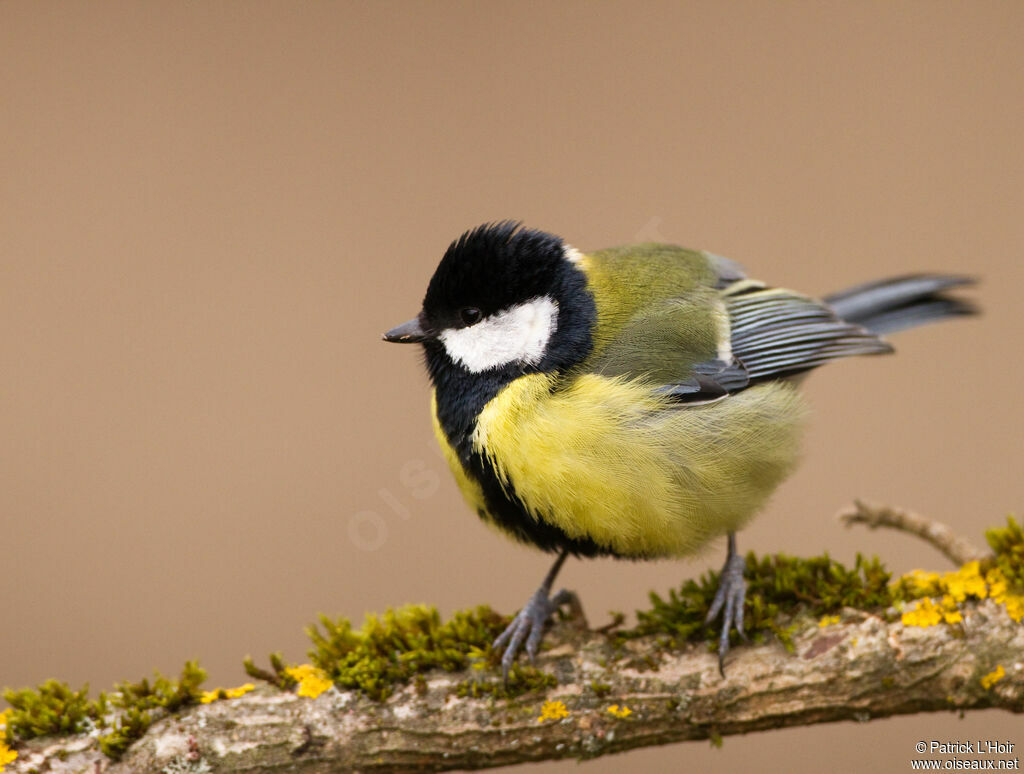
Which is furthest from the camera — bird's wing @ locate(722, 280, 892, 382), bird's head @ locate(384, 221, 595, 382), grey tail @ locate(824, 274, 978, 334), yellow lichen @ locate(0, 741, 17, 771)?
grey tail @ locate(824, 274, 978, 334)

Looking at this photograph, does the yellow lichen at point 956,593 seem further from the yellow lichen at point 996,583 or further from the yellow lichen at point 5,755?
the yellow lichen at point 5,755

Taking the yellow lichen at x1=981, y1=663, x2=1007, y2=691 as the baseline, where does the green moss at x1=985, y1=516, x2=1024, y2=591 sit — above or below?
above

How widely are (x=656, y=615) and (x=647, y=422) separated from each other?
49 cm

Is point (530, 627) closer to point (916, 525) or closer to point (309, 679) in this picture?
point (309, 679)

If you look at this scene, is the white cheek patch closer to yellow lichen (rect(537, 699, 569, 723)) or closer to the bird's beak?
the bird's beak

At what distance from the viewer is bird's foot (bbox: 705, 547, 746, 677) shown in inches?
83.9

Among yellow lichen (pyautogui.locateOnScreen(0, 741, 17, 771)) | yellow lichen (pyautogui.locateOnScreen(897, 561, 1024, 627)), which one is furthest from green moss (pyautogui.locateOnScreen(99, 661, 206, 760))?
yellow lichen (pyautogui.locateOnScreen(897, 561, 1024, 627))

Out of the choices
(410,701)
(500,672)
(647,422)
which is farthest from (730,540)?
(410,701)

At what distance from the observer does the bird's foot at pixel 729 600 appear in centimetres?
213

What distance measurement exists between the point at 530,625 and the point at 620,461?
477 millimetres

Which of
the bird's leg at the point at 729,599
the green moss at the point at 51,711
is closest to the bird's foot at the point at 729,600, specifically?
the bird's leg at the point at 729,599

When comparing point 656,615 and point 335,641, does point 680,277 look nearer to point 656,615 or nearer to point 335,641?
point 656,615

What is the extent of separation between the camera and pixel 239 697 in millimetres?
2076

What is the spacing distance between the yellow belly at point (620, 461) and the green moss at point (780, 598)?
0.45 ft
